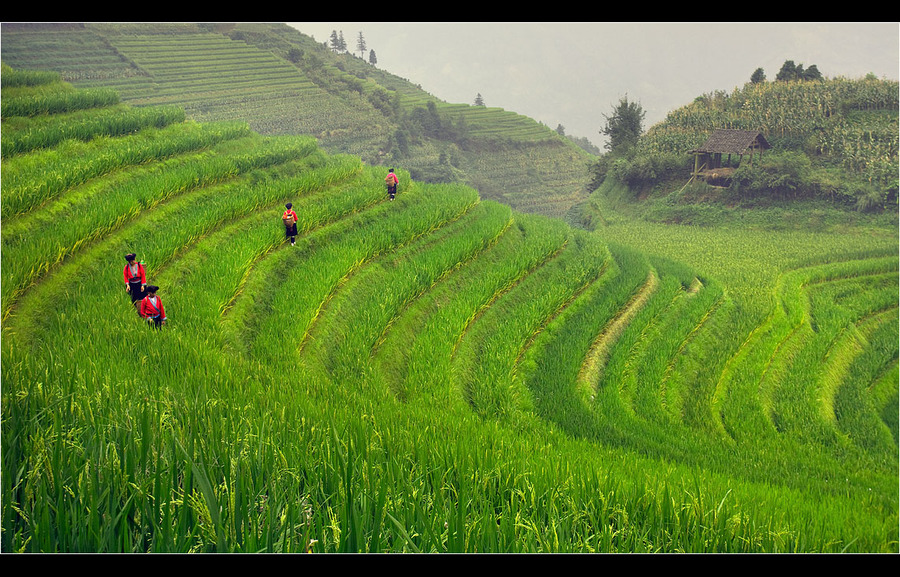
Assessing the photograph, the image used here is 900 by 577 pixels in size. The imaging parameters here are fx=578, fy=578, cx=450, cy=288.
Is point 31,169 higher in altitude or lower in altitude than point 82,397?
higher

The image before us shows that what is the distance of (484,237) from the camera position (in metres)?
11.9

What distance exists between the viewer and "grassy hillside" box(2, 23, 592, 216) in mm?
28875

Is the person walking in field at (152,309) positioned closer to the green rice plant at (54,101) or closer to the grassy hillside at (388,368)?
the grassy hillside at (388,368)


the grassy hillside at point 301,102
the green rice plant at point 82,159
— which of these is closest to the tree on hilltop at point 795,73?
the grassy hillside at point 301,102

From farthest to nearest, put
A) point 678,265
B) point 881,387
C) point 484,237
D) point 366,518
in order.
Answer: point 678,265
point 484,237
point 881,387
point 366,518

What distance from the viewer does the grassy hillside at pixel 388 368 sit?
2451 millimetres

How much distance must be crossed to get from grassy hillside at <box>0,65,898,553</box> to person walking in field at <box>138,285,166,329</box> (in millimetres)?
252

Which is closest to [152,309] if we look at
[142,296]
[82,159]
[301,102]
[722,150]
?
[142,296]

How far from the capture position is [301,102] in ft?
103

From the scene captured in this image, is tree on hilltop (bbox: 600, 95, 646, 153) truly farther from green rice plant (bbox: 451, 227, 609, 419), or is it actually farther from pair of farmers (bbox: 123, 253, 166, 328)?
pair of farmers (bbox: 123, 253, 166, 328)

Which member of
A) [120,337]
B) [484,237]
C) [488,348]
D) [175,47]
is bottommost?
[488,348]
